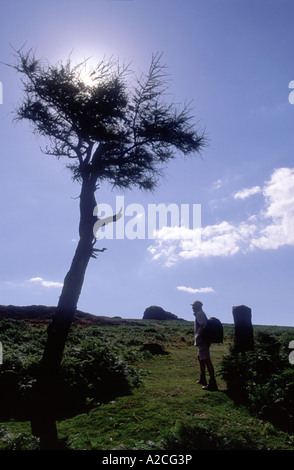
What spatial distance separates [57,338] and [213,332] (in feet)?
16.5

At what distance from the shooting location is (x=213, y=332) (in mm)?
9805

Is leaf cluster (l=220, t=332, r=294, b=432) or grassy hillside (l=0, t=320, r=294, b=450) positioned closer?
grassy hillside (l=0, t=320, r=294, b=450)

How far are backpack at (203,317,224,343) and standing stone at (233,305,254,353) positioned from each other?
0.93 metres

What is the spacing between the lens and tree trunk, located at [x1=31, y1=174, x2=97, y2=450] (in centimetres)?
721

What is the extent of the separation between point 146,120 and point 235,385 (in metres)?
8.85

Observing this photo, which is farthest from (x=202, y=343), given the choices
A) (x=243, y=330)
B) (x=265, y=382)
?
(x=265, y=382)

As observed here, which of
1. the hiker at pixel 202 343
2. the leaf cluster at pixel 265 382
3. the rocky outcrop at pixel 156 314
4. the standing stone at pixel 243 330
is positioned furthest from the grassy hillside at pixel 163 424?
the rocky outcrop at pixel 156 314

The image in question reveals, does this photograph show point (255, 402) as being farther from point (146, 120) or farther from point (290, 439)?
point (146, 120)

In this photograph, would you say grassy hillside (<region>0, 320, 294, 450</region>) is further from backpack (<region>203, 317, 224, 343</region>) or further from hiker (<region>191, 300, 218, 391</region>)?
backpack (<region>203, 317, 224, 343</region>)

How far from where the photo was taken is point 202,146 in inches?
426

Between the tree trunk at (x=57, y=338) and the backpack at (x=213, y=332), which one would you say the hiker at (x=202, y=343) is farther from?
the tree trunk at (x=57, y=338)

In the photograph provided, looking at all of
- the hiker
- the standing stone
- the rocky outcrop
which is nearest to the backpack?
the hiker

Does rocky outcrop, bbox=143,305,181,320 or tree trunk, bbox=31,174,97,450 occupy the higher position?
tree trunk, bbox=31,174,97,450

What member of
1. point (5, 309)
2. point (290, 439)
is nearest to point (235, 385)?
point (290, 439)
